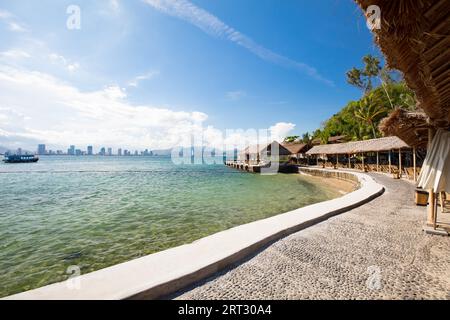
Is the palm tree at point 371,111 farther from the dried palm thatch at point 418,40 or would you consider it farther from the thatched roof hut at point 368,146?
the dried palm thatch at point 418,40

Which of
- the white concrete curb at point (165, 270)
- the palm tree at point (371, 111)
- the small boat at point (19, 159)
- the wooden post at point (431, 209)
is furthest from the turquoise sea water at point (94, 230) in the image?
the small boat at point (19, 159)

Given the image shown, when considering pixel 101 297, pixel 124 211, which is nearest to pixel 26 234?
pixel 124 211

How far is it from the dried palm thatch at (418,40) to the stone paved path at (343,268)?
2.48 m

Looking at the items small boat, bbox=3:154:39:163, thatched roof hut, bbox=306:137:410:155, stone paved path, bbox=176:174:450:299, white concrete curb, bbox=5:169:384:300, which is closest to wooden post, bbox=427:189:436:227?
stone paved path, bbox=176:174:450:299

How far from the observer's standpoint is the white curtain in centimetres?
370

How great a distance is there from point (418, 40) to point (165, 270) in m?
3.66

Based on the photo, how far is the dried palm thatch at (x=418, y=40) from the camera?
5.41ft

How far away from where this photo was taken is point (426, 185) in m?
3.94

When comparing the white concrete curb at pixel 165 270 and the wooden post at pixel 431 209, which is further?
the wooden post at pixel 431 209

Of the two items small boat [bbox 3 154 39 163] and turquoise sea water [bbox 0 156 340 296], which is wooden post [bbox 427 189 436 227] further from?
small boat [bbox 3 154 39 163]

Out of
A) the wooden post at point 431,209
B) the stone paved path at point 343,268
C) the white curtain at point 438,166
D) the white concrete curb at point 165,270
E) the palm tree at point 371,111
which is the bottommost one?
the stone paved path at point 343,268

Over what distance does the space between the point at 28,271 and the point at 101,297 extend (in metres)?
3.83
